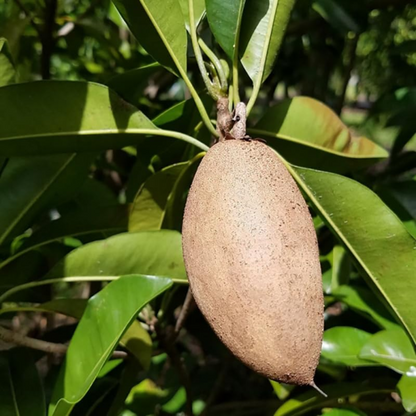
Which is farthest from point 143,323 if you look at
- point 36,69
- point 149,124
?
point 36,69

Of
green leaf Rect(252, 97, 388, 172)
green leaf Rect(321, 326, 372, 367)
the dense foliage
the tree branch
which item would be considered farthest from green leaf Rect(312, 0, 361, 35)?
the tree branch

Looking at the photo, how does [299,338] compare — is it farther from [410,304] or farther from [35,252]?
[35,252]

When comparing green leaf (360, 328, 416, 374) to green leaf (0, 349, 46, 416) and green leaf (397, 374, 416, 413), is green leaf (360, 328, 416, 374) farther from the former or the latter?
green leaf (0, 349, 46, 416)

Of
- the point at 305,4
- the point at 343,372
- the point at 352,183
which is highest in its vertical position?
the point at 305,4

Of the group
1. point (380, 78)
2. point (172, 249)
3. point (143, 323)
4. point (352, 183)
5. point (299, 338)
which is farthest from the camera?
point (380, 78)

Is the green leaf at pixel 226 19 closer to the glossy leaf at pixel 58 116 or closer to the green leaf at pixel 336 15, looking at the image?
the glossy leaf at pixel 58 116

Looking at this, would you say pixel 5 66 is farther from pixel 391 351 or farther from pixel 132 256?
pixel 391 351
